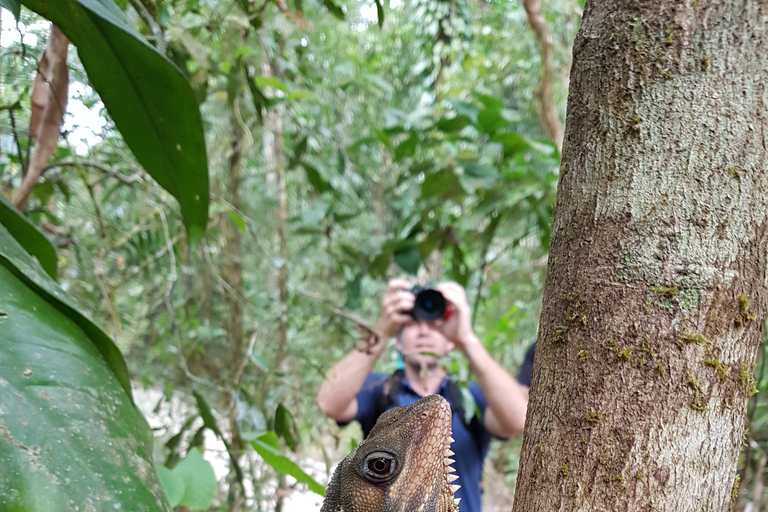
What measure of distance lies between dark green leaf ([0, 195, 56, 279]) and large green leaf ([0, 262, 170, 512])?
10.6 inches

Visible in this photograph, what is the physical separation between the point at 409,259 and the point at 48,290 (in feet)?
5.41

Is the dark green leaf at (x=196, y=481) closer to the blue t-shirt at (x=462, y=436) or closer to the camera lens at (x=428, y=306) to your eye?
the blue t-shirt at (x=462, y=436)

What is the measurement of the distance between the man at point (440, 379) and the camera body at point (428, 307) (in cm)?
2

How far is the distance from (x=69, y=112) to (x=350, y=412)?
130 cm

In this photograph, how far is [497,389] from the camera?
160 cm

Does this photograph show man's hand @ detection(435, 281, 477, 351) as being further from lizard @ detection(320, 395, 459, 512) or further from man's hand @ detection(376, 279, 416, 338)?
lizard @ detection(320, 395, 459, 512)

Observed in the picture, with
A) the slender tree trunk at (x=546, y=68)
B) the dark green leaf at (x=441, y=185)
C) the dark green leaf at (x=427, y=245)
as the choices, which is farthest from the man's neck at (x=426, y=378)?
the slender tree trunk at (x=546, y=68)

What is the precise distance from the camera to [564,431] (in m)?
0.57

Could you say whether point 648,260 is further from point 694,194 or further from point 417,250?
point 417,250

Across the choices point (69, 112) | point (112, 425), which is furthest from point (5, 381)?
point (69, 112)

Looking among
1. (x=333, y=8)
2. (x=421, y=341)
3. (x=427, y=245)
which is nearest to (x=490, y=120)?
(x=427, y=245)

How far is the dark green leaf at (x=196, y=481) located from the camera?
3.87 feet

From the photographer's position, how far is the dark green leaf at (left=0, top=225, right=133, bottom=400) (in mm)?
628

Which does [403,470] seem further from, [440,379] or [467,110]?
[467,110]
